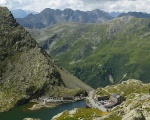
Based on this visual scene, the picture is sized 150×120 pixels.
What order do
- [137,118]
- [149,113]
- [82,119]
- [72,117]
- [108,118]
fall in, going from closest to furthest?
1. [137,118]
2. [149,113]
3. [108,118]
4. [82,119]
5. [72,117]

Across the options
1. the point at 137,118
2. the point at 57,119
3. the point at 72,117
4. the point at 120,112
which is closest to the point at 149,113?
the point at 120,112

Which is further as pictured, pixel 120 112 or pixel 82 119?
pixel 82 119

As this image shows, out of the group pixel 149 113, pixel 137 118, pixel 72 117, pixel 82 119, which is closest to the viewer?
pixel 137 118

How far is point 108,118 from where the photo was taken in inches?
4040

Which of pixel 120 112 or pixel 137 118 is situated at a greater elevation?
pixel 137 118

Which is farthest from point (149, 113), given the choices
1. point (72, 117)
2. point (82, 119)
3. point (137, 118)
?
point (72, 117)

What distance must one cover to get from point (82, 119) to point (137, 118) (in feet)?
265

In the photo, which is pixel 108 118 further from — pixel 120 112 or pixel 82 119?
pixel 82 119

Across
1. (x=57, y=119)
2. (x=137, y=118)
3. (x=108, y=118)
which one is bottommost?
(x=57, y=119)

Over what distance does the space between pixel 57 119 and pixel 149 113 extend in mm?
69475

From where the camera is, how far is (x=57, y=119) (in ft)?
500

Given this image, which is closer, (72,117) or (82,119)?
(82,119)

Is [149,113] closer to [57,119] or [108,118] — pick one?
[108,118]

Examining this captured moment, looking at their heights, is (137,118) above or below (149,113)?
above
